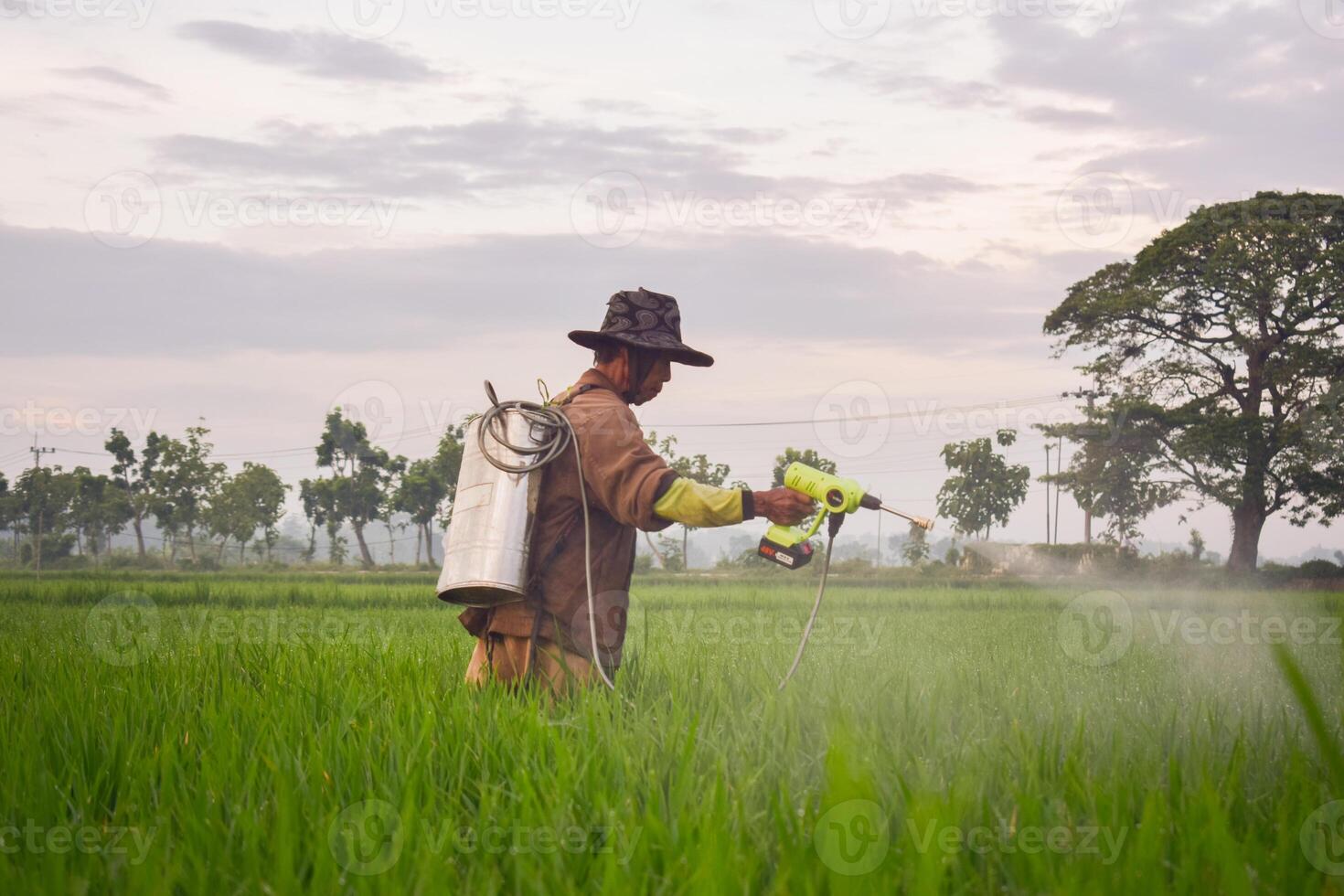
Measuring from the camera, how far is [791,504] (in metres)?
4.05

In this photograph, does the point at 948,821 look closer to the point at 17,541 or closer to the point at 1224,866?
the point at 1224,866

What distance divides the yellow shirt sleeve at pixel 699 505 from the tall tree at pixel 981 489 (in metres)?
56.2

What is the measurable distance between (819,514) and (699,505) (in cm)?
46

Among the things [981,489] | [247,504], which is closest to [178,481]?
[247,504]

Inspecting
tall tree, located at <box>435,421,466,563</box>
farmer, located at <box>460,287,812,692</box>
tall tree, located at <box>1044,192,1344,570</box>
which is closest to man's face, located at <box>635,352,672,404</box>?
farmer, located at <box>460,287,812,692</box>

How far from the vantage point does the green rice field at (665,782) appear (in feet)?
8.12

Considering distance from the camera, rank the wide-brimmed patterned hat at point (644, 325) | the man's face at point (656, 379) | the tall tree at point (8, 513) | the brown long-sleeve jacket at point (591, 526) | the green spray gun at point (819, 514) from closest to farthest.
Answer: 1. the green spray gun at point (819, 514)
2. the brown long-sleeve jacket at point (591, 526)
3. the wide-brimmed patterned hat at point (644, 325)
4. the man's face at point (656, 379)
5. the tall tree at point (8, 513)

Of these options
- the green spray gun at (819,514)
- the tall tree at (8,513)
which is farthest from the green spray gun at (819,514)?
the tall tree at (8,513)

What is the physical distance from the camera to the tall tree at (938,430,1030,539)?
58688 mm

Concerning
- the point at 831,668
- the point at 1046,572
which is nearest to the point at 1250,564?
the point at 1046,572

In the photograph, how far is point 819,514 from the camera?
3.93m

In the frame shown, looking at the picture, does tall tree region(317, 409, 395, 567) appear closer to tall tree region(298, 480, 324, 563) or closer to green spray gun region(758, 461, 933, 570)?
tall tree region(298, 480, 324, 563)

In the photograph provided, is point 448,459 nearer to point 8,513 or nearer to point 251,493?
point 251,493

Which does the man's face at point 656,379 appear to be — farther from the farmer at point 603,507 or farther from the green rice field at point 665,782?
the green rice field at point 665,782
